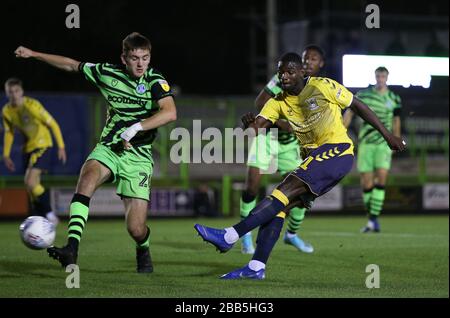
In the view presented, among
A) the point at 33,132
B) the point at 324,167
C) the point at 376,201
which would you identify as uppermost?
the point at 33,132

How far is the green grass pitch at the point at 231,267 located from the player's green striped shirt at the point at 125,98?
4.38 feet

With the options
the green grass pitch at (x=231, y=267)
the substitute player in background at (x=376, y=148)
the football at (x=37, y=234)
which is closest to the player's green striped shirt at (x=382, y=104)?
the substitute player in background at (x=376, y=148)

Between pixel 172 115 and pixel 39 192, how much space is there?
656 centimetres

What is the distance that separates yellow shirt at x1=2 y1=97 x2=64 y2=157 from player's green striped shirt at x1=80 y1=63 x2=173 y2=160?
586 cm

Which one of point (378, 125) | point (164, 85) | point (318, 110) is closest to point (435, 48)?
point (378, 125)

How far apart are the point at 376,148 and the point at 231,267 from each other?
20.8ft

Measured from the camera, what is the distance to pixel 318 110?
28.6 ft

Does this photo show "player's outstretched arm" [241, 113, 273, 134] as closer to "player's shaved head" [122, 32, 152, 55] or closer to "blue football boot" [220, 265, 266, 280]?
"player's shaved head" [122, 32, 152, 55]

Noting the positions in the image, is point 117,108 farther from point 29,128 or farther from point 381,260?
point 29,128

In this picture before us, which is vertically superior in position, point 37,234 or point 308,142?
point 308,142

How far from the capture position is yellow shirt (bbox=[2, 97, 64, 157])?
48.9 feet

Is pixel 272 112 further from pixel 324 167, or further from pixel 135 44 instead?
pixel 135 44

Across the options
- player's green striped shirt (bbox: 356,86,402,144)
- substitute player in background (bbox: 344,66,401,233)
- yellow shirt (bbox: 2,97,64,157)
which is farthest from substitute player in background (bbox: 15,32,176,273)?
player's green striped shirt (bbox: 356,86,402,144)

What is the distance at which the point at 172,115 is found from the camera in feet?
29.0
